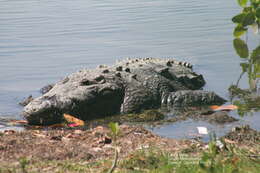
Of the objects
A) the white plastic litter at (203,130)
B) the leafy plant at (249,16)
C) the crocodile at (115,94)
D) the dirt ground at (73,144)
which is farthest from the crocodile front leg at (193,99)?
the leafy plant at (249,16)

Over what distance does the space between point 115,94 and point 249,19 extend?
5.68 meters

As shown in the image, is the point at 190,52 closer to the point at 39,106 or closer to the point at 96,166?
the point at 39,106

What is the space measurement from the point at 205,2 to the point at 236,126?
14777 millimetres

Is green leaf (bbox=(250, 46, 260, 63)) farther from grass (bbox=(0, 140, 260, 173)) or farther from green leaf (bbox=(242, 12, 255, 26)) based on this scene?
grass (bbox=(0, 140, 260, 173))

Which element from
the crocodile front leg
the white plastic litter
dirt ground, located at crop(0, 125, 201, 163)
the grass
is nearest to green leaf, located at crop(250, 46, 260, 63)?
the grass

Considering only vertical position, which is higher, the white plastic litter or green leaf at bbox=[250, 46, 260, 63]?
green leaf at bbox=[250, 46, 260, 63]

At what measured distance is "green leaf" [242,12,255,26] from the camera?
12.4 feet

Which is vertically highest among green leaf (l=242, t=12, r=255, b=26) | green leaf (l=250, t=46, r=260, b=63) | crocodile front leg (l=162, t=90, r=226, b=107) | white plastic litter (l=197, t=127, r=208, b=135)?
green leaf (l=242, t=12, r=255, b=26)

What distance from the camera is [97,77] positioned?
30.9 feet

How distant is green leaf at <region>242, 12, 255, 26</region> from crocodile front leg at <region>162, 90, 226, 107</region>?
18.0ft

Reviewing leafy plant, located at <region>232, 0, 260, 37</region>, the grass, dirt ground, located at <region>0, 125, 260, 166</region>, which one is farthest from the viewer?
dirt ground, located at <region>0, 125, 260, 166</region>

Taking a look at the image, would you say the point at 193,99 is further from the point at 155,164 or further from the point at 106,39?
the point at 106,39

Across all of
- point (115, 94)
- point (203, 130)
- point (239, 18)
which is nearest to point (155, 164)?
point (239, 18)

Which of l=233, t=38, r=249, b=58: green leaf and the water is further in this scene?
the water
